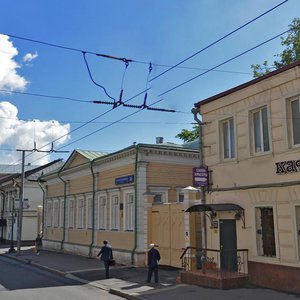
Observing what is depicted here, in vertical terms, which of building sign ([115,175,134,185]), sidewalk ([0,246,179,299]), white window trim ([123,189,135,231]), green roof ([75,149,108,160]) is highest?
green roof ([75,149,108,160])

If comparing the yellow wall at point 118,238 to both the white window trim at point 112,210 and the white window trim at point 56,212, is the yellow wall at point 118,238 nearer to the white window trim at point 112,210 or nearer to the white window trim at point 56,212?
the white window trim at point 112,210

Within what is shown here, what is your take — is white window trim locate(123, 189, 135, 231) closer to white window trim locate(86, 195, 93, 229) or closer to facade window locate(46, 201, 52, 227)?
white window trim locate(86, 195, 93, 229)

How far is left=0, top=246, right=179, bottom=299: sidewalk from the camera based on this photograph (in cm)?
1441

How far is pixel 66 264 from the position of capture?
22.6m

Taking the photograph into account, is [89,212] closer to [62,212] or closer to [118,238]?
[118,238]

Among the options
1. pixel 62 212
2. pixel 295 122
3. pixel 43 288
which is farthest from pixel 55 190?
pixel 295 122

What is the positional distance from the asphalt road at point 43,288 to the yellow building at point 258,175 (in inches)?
178

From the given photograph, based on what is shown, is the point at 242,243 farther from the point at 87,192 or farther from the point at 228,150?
the point at 87,192

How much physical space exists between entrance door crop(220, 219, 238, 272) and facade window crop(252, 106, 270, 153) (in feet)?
8.84

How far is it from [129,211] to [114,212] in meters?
1.80

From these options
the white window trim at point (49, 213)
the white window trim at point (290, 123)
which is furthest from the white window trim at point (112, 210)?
the white window trim at point (290, 123)

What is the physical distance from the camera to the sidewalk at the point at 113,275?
1441 centimetres

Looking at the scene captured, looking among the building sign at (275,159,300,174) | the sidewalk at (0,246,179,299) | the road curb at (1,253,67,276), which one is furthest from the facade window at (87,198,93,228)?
the building sign at (275,159,300,174)

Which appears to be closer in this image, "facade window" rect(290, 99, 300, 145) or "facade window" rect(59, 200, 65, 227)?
"facade window" rect(290, 99, 300, 145)
